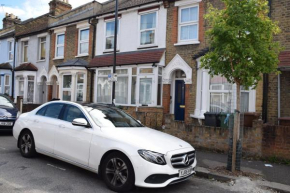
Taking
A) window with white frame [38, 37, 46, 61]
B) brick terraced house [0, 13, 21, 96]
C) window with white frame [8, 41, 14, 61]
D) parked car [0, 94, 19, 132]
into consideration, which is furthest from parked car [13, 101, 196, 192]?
window with white frame [8, 41, 14, 61]

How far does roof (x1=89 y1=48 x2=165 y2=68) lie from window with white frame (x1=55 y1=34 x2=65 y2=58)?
3.74 metres

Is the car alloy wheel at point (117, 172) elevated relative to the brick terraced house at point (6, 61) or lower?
lower

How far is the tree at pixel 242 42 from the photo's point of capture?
558 cm

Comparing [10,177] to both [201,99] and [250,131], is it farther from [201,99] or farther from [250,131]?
[201,99]

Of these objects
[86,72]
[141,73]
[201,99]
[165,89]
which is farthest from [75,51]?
[201,99]

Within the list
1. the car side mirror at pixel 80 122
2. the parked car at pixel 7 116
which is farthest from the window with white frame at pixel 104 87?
the car side mirror at pixel 80 122

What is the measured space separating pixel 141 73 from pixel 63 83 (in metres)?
6.16

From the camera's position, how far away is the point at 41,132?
5.88 m

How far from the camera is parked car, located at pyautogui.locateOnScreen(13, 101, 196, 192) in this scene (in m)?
4.20

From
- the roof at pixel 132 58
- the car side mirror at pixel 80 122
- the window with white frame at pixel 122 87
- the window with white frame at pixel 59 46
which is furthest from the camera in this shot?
the window with white frame at pixel 59 46

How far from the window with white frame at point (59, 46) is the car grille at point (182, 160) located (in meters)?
14.1

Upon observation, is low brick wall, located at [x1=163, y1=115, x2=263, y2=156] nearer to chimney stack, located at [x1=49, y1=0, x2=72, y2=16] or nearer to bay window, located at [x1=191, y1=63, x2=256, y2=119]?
bay window, located at [x1=191, y1=63, x2=256, y2=119]

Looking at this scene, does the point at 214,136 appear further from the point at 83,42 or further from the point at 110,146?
the point at 83,42

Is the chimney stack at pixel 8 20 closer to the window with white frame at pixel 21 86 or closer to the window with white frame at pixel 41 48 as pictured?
the window with white frame at pixel 41 48
